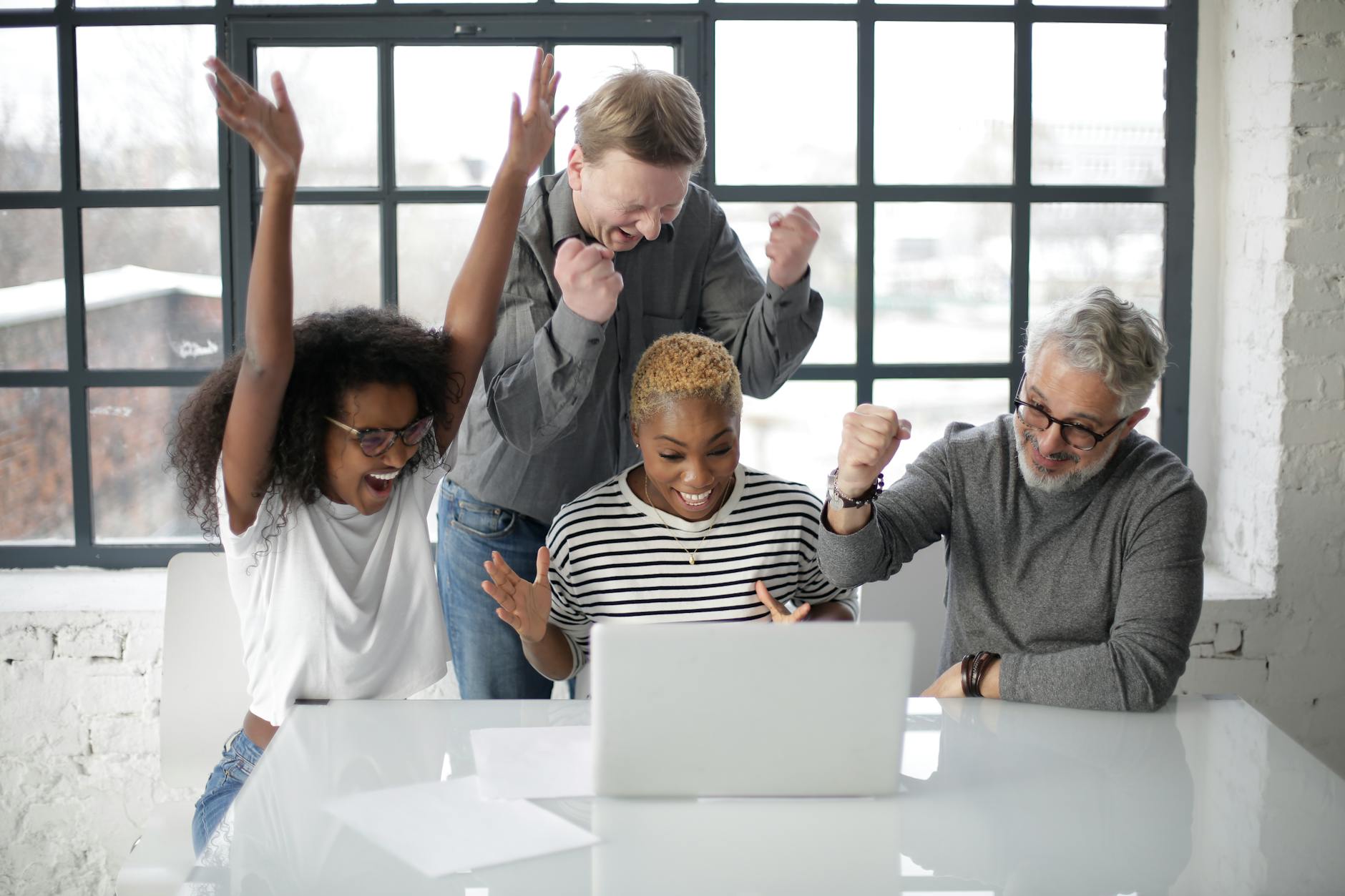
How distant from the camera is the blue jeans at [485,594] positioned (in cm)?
201

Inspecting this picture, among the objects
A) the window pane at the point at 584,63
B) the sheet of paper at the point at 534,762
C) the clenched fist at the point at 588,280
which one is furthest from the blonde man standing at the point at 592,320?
the window pane at the point at 584,63

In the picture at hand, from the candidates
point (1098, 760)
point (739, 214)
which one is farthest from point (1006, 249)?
point (1098, 760)

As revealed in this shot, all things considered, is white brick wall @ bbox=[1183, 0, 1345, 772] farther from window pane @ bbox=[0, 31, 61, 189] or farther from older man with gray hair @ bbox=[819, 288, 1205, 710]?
window pane @ bbox=[0, 31, 61, 189]

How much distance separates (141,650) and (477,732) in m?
1.49

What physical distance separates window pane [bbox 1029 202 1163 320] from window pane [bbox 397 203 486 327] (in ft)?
4.49

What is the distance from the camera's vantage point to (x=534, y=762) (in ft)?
4.84

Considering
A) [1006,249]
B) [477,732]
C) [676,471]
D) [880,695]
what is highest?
[1006,249]

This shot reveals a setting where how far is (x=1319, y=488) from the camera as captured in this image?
2.68 m

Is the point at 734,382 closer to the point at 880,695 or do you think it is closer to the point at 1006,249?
the point at 880,695

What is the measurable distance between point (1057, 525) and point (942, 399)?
1.21 m

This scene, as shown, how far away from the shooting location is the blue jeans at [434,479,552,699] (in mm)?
2012

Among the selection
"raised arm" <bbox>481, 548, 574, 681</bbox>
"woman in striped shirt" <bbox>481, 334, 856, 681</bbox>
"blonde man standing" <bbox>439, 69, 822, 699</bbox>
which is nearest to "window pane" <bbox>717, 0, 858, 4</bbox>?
"blonde man standing" <bbox>439, 69, 822, 699</bbox>

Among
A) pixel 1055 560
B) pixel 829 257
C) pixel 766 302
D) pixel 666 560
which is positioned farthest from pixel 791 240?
pixel 829 257

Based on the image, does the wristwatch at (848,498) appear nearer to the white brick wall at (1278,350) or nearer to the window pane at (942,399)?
the window pane at (942,399)
